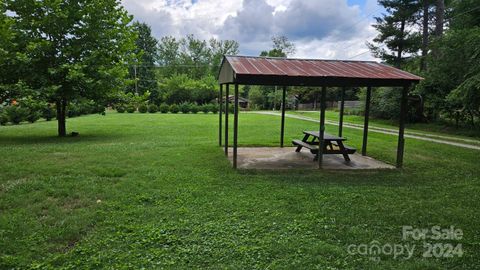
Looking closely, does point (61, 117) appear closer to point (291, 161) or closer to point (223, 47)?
point (291, 161)

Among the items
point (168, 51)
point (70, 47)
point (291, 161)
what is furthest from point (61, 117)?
point (168, 51)

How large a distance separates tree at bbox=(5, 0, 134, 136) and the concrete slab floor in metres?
5.93

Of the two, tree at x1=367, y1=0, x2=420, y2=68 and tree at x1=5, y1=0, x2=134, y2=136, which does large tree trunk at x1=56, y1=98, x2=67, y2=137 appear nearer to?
tree at x1=5, y1=0, x2=134, y2=136

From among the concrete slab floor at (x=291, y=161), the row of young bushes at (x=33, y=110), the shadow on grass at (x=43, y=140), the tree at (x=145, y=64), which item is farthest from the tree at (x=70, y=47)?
the tree at (x=145, y=64)

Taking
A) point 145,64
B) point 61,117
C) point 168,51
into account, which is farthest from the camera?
point 168,51

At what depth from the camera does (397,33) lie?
74.4 feet

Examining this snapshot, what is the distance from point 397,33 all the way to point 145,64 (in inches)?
1652

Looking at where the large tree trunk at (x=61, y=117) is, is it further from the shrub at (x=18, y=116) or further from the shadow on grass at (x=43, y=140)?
the shrub at (x=18, y=116)

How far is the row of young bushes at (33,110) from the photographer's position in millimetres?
10734

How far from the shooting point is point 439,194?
5.45 m

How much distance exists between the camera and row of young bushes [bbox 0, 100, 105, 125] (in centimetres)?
1073

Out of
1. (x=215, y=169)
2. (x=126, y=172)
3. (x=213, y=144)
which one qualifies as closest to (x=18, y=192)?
(x=126, y=172)

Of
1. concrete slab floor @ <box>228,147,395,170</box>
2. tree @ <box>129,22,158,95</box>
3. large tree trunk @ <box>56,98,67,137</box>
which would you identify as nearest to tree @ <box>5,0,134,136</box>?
large tree trunk @ <box>56,98,67,137</box>

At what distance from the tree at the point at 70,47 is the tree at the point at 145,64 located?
38.1 meters
